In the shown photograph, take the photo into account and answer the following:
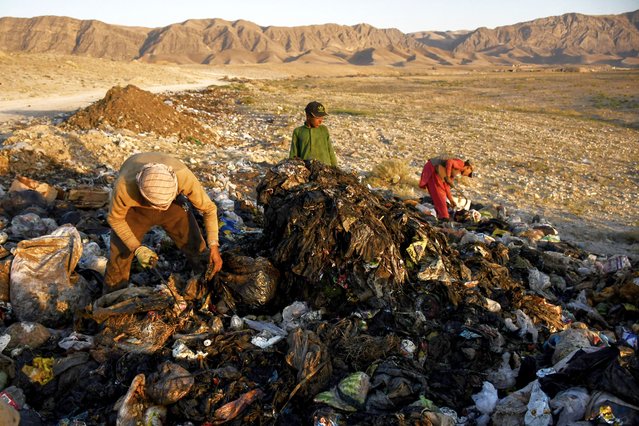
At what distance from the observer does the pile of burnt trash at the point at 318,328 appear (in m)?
2.43

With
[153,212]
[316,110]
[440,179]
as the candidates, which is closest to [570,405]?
[153,212]

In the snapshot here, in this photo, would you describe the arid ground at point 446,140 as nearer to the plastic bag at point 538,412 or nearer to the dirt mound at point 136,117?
the dirt mound at point 136,117

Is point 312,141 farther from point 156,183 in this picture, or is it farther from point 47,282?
point 47,282

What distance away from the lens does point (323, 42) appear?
135375 mm

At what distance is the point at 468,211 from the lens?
6.50m

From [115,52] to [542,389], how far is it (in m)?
114

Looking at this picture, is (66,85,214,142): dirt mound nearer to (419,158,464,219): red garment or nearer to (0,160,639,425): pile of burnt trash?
(0,160,639,425): pile of burnt trash

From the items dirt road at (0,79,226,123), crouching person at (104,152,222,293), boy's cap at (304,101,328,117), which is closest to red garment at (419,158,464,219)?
boy's cap at (304,101,328,117)

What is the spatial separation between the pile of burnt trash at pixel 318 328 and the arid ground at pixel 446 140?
132 inches

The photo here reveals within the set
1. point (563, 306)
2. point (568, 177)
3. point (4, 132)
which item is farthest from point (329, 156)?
point (4, 132)

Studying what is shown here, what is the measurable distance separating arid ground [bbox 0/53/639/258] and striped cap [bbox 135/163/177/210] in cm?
457

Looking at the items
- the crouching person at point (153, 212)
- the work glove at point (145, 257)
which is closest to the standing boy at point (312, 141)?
the crouching person at point (153, 212)

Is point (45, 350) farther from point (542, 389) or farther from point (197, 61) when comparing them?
point (197, 61)

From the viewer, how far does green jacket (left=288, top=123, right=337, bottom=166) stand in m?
5.15
